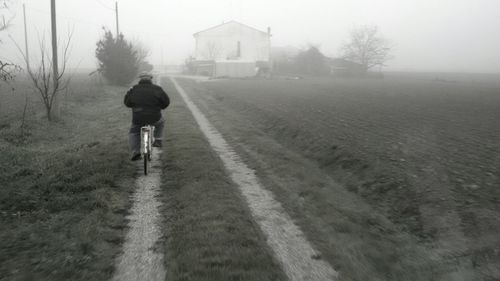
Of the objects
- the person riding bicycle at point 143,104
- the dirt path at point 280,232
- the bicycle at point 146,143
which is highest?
the person riding bicycle at point 143,104

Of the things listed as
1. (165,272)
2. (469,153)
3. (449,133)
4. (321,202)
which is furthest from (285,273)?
(449,133)

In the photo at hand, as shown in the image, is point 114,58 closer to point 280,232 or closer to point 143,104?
point 143,104

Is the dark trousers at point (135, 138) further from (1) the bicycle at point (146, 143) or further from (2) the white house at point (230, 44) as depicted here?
(2) the white house at point (230, 44)

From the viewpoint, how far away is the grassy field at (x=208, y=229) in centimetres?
457

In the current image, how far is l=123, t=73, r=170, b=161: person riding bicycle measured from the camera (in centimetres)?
859

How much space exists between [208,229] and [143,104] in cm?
388

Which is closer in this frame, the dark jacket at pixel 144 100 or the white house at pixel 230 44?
the dark jacket at pixel 144 100

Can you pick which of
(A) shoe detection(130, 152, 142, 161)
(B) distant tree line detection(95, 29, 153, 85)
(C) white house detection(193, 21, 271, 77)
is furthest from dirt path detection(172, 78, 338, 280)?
(C) white house detection(193, 21, 271, 77)

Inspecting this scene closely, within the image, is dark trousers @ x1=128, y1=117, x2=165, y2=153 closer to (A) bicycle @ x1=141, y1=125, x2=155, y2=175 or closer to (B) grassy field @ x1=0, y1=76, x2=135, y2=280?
(A) bicycle @ x1=141, y1=125, x2=155, y2=175

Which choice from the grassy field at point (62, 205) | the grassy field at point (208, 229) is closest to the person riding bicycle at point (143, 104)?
the grassy field at point (62, 205)

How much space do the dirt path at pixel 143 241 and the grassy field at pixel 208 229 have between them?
14 cm

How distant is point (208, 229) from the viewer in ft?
18.6

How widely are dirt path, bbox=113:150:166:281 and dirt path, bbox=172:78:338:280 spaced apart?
143 centimetres

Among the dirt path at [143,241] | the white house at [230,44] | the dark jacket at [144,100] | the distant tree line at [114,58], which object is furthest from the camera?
the white house at [230,44]
